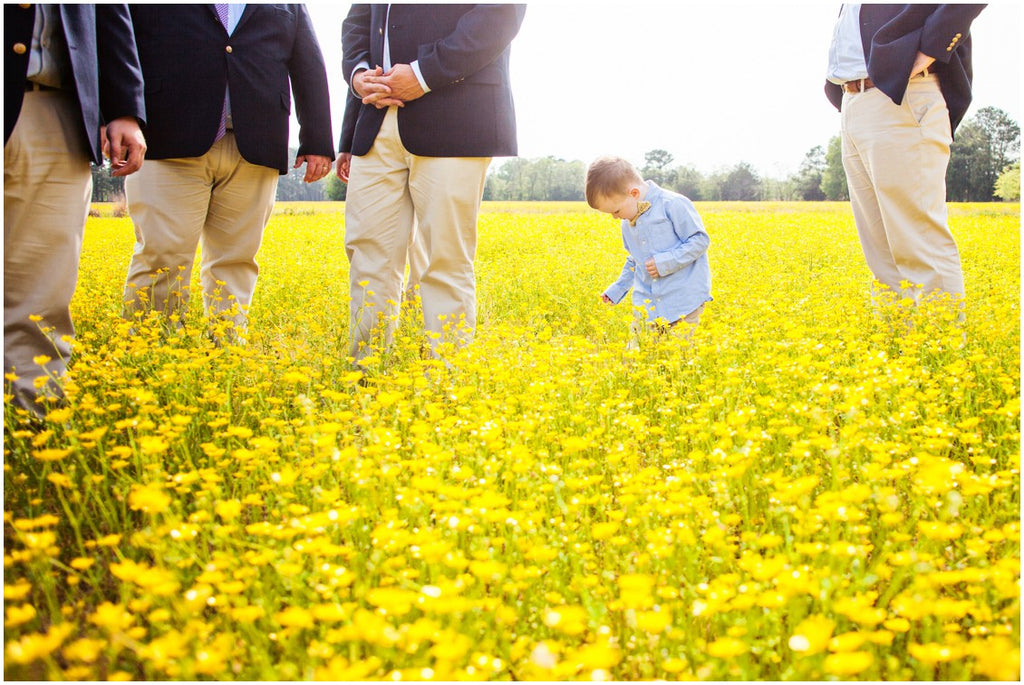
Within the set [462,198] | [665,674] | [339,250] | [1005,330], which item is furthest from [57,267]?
[339,250]

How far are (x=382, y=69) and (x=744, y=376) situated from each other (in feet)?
7.62

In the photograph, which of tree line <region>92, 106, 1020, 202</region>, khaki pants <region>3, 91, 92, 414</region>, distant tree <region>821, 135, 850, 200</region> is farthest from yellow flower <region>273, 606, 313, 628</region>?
distant tree <region>821, 135, 850, 200</region>

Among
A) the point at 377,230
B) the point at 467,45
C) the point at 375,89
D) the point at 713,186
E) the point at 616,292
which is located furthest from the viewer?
the point at 713,186

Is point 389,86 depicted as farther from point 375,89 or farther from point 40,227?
point 40,227

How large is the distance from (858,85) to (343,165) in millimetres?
A: 2877

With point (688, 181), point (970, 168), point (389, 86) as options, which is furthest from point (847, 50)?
point (688, 181)

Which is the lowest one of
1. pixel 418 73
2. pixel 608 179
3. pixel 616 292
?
pixel 616 292

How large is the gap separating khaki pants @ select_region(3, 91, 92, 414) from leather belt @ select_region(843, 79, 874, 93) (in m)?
3.73

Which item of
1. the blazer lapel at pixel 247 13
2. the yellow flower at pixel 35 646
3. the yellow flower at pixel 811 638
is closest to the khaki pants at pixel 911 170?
the yellow flower at pixel 811 638

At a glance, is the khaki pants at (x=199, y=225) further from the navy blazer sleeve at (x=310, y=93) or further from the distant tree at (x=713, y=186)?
the distant tree at (x=713, y=186)

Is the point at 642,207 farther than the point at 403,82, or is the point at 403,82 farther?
the point at 642,207

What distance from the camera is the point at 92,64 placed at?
289 cm

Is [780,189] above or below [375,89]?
above

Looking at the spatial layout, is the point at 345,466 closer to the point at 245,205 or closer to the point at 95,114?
the point at 95,114
